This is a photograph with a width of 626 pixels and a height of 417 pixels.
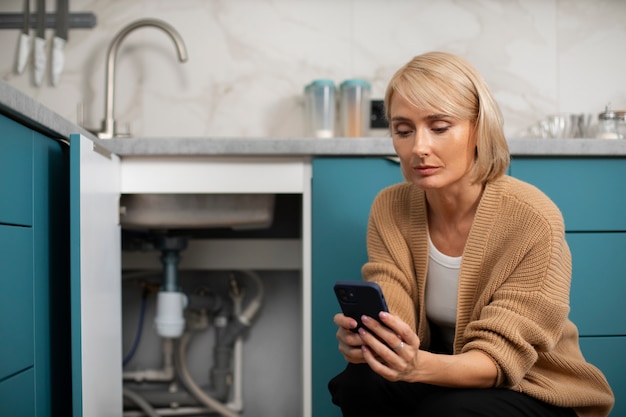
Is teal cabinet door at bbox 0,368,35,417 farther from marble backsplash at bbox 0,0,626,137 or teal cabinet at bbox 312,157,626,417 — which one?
marble backsplash at bbox 0,0,626,137

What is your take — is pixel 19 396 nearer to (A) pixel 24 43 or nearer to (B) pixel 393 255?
(B) pixel 393 255

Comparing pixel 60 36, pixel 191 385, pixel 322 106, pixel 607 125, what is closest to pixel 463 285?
pixel 322 106

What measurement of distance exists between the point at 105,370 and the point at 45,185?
40 centimetres

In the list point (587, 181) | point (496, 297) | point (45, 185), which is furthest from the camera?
point (587, 181)

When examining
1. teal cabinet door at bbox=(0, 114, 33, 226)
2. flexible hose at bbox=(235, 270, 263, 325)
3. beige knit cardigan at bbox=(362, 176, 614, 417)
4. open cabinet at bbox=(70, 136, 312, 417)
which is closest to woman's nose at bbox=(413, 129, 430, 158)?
beige knit cardigan at bbox=(362, 176, 614, 417)

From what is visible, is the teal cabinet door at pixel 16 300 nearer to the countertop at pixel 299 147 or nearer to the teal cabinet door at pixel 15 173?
the teal cabinet door at pixel 15 173

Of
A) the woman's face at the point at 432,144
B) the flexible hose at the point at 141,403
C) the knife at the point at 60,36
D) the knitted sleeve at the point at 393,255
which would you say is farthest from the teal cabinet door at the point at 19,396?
the knife at the point at 60,36

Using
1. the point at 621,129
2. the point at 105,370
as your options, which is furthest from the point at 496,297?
the point at 621,129

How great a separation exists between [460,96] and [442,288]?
342mm

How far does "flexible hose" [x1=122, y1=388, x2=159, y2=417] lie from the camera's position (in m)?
1.85

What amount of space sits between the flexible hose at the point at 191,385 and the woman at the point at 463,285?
2.88 ft

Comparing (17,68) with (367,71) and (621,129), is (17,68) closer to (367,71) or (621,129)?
(367,71)

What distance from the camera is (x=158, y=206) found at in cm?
154

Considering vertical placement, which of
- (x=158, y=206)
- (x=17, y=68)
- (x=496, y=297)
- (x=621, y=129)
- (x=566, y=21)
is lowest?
(x=496, y=297)
